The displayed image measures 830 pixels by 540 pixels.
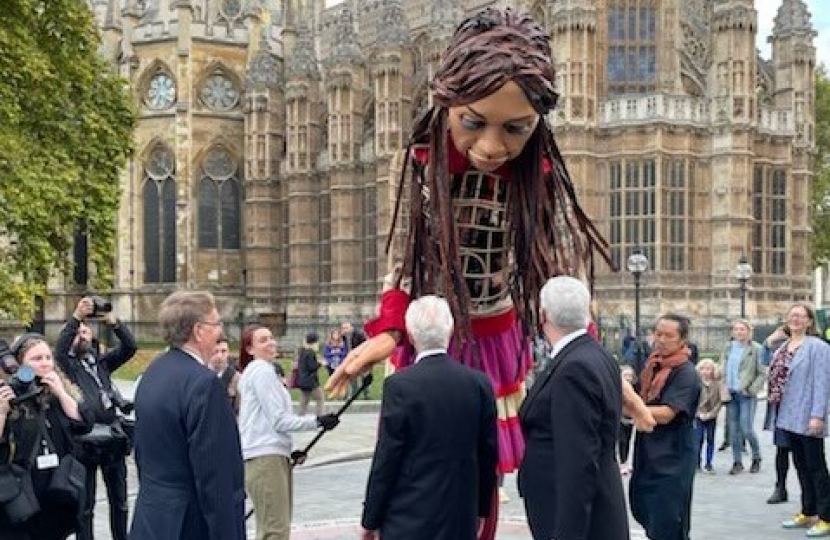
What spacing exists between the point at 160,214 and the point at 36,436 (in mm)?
39856

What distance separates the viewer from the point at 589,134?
30797mm

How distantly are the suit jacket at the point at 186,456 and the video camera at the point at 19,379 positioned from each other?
1.32 m

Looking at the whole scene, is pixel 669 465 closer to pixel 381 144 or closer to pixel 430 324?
pixel 430 324

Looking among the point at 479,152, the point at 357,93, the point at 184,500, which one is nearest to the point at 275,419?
the point at 184,500

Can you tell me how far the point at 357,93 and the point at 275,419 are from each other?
112 feet

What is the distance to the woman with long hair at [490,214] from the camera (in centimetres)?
507

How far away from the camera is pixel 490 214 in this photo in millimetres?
5496

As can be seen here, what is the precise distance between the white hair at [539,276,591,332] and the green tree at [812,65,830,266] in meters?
42.6

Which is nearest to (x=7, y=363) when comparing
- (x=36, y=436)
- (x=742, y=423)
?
(x=36, y=436)

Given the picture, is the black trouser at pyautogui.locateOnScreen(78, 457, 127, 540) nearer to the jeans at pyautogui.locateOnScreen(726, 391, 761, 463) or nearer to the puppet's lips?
the puppet's lips

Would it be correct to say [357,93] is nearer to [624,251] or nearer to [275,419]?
[624,251]

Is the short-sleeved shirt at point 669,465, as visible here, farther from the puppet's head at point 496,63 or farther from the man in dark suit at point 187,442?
the man in dark suit at point 187,442

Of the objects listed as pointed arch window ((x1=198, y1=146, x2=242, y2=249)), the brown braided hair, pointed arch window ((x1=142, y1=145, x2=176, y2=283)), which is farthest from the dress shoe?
pointed arch window ((x1=142, y1=145, x2=176, y2=283))

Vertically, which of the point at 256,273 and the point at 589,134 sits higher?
the point at 589,134
